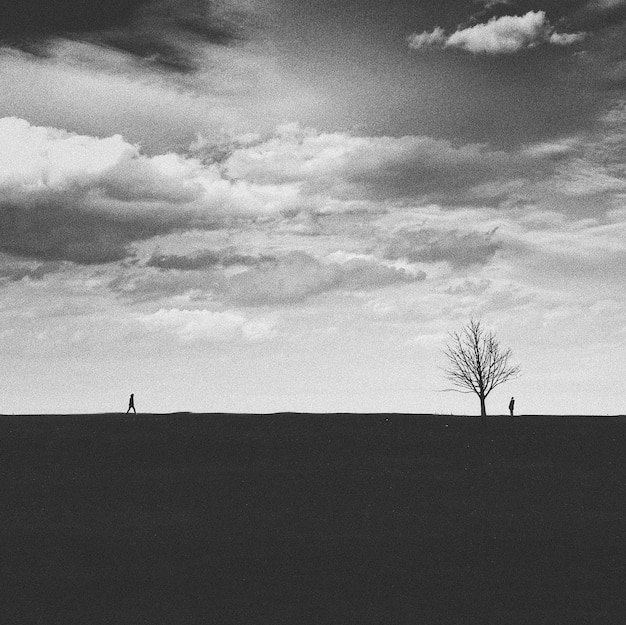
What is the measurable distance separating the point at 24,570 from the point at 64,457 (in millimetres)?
19182

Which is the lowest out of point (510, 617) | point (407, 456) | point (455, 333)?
point (510, 617)

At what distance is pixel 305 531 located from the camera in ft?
82.1

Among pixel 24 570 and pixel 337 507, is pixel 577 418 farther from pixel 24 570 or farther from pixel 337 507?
pixel 24 570

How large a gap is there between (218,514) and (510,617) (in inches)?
502

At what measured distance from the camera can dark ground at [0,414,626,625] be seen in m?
18.5

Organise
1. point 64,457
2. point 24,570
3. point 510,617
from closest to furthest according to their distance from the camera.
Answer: point 510,617 < point 24,570 < point 64,457

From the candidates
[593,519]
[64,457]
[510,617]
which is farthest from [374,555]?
[64,457]

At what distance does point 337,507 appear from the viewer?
93.4ft

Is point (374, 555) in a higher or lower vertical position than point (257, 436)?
lower

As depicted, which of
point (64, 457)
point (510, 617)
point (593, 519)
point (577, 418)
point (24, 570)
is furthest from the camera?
point (577, 418)

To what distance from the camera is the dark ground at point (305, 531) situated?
18453 mm

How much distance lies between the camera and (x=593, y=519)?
89.3ft

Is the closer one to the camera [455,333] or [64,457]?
[64,457]

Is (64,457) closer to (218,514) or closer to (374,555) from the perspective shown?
(218,514)
